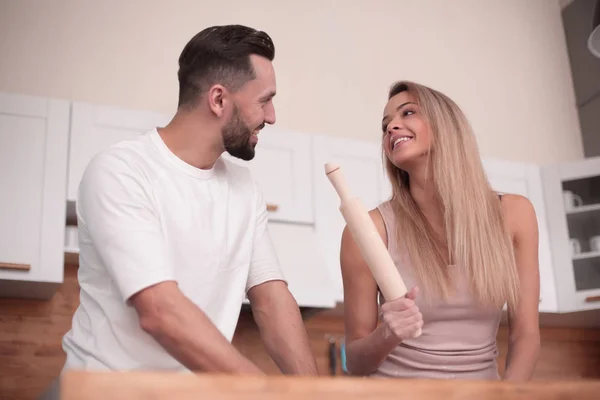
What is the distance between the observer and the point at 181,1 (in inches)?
156

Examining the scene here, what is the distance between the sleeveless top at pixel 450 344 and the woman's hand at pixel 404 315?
434 mm

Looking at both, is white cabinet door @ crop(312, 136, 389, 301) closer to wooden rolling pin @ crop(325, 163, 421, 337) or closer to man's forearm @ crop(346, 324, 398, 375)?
man's forearm @ crop(346, 324, 398, 375)

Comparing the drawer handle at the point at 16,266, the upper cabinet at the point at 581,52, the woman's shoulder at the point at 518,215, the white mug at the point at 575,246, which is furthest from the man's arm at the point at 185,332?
the upper cabinet at the point at 581,52

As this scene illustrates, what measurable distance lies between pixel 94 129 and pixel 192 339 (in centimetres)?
194

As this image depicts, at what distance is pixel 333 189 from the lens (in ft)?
11.6

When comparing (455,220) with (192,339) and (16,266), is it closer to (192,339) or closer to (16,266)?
(192,339)

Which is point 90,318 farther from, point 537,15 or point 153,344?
point 537,15

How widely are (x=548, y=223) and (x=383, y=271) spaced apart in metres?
2.86

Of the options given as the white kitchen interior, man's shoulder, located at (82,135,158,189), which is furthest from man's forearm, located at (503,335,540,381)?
the white kitchen interior

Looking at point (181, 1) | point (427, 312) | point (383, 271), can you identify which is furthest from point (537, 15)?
point (383, 271)

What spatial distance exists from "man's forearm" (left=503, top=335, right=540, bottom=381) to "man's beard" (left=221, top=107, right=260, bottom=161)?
0.81 metres

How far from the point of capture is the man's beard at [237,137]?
1882mm

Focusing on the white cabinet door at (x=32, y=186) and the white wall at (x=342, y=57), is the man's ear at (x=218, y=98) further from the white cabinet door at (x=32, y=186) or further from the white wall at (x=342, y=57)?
the white wall at (x=342, y=57)

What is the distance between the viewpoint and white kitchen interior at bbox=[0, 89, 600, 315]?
9.84ft
